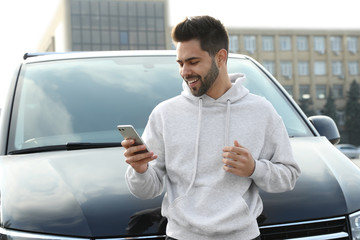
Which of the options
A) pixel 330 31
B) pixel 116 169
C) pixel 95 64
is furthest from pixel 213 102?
pixel 330 31

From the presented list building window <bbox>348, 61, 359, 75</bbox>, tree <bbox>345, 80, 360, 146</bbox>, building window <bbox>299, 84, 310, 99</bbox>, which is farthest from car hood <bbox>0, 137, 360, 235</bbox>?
building window <bbox>348, 61, 359, 75</bbox>

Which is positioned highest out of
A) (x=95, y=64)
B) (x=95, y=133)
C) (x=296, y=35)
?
(x=296, y=35)

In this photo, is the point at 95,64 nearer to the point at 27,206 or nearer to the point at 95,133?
the point at 95,133

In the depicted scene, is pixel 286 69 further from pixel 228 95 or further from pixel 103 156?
pixel 228 95

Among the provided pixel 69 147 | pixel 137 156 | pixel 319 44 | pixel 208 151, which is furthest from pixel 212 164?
pixel 319 44

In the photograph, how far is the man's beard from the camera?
6.59 feet

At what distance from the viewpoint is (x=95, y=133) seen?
10.1ft

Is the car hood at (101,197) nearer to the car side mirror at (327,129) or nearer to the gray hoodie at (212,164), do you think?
the gray hoodie at (212,164)

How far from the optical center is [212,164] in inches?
78.4

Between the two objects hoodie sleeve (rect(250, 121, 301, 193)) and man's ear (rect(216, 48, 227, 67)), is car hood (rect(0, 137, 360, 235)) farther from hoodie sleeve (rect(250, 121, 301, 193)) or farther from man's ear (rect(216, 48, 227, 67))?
man's ear (rect(216, 48, 227, 67))

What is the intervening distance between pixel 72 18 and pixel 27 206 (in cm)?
6519

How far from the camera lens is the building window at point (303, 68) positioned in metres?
66.5

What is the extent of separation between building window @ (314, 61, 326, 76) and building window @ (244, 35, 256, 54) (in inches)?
310

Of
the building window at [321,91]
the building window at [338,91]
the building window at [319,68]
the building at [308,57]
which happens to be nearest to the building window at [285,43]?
the building at [308,57]
